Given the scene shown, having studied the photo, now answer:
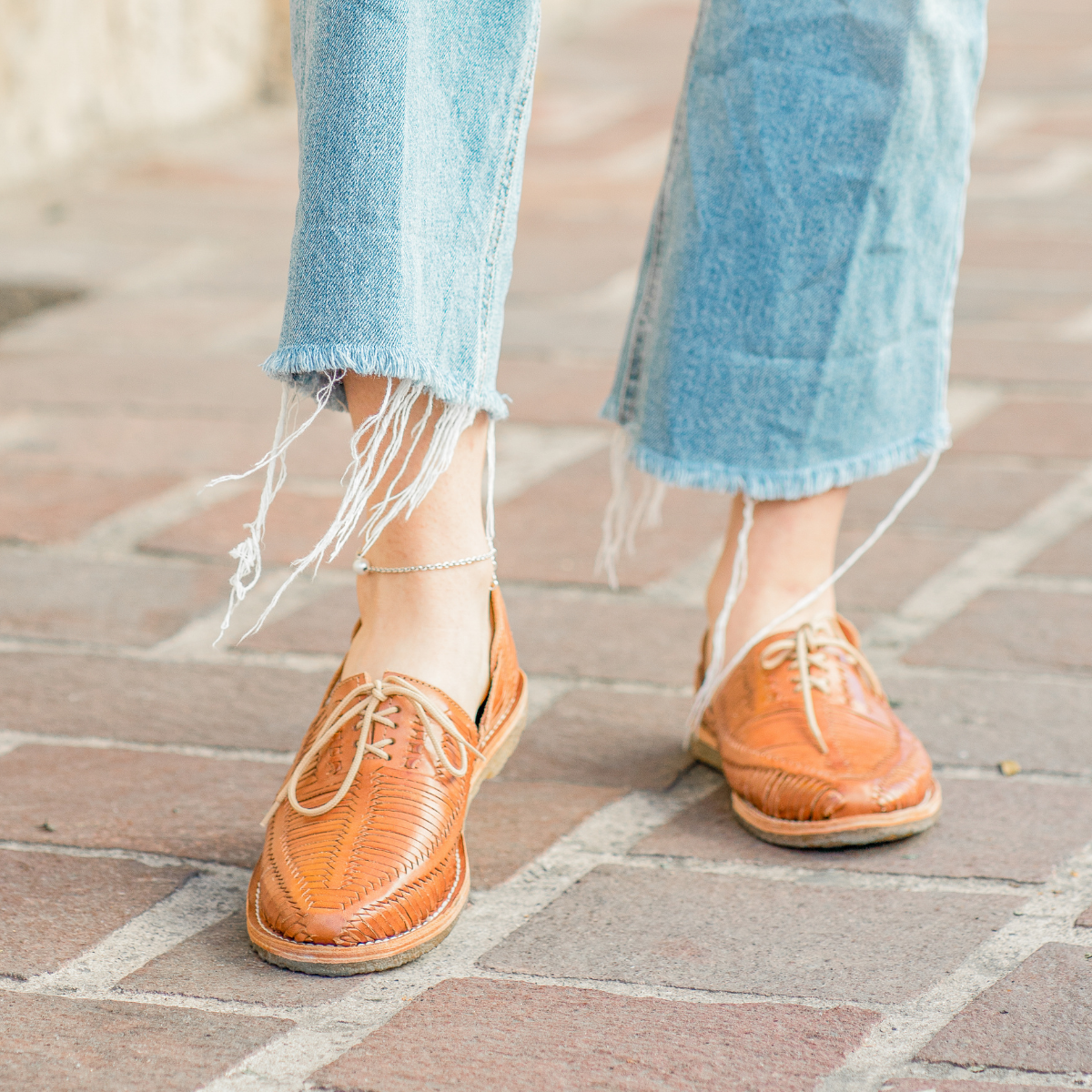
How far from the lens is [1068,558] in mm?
1783

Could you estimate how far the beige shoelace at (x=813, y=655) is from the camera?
1277 millimetres

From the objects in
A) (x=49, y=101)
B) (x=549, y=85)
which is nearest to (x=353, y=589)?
(x=49, y=101)

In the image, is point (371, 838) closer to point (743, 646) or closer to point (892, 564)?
point (743, 646)

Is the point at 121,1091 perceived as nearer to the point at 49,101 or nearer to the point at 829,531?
the point at 829,531

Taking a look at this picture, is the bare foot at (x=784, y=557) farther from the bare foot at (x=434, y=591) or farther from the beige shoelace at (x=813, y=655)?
the bare foot at (x=434, y=591)

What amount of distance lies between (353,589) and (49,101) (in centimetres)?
268

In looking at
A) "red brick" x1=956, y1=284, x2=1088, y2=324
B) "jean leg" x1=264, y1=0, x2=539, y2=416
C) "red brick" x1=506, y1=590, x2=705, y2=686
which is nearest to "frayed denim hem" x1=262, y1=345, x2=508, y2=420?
"jean leg" x1=264, y1=0, x2=539, y2=416

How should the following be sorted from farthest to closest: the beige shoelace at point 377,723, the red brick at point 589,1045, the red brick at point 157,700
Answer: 1. the red brick at point 157,700
2. the beige shoelace at point 377,723
3. the red brick at point 589,1045

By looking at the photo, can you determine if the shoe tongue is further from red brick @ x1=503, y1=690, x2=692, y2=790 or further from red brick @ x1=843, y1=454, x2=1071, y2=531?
red brick @ x1=843, y1=454, x2=1071, y2=531

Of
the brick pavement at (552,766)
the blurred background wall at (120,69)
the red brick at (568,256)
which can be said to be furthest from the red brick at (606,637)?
the blurred background wall at (120,69)

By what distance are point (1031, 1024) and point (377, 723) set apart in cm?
48

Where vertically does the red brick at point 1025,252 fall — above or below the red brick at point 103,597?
above

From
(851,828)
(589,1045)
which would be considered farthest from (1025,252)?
(589,1045)

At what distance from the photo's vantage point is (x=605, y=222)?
3.50 meters
